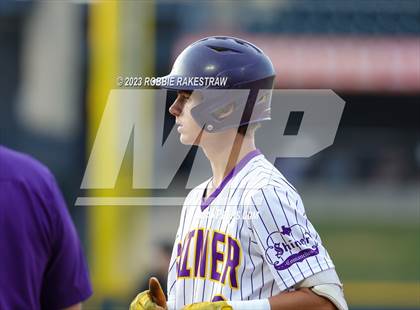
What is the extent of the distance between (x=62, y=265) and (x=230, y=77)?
0.62 m

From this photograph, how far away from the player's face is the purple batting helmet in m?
0.02

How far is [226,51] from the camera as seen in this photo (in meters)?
2.18

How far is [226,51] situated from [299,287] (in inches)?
24.0

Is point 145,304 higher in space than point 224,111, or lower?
lower

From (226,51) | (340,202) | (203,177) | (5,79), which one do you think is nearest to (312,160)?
(340,202)

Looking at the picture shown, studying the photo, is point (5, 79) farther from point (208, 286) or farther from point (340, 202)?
point (208, 286)

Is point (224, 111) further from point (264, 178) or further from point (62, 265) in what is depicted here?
point (62, 265)

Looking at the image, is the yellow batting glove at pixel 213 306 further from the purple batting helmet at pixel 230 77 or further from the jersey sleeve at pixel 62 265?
the purple batting helmet at pixel 230 77

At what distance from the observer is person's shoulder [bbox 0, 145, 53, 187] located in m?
1.77

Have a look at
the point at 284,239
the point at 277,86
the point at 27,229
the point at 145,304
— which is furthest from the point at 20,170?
the point at 277,86

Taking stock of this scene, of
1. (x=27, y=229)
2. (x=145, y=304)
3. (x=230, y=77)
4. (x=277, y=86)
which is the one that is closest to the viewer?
(x=27, y=229)

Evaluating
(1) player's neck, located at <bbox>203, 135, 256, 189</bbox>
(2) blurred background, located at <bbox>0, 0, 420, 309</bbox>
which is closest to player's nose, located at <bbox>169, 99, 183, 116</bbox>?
(1) player's neck, located at <bbox>203, 135, 256, 189</bbox>

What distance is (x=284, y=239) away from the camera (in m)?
1.91

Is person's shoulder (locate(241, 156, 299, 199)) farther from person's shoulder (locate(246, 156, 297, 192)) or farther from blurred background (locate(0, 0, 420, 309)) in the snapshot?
blurred background (locate(0, 0, 420, 309))
